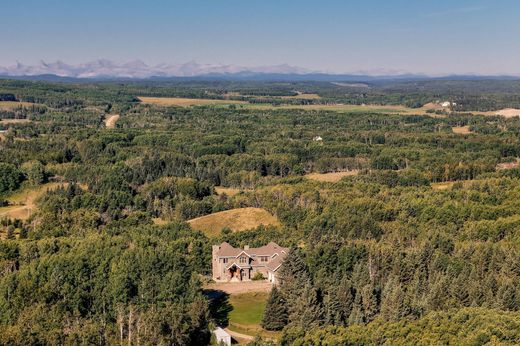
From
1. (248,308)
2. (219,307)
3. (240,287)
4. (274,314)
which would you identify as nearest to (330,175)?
(240,287)

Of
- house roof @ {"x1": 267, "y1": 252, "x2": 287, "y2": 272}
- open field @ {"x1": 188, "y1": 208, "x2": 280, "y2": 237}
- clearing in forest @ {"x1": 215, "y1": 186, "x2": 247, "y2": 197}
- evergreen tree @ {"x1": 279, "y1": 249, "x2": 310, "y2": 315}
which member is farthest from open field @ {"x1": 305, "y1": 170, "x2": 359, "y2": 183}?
evergreen tree @ {"x1": 279, "y1": 249, "x2": 310, "y2": 315}

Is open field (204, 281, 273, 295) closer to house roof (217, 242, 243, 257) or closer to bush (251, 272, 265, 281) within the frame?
bush (251, 272, 265, 281)

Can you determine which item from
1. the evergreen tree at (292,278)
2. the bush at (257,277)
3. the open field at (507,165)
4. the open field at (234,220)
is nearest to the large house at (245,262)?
the bush at (257,277)

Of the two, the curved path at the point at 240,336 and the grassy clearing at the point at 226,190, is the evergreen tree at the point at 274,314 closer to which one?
the curved path at the point at 240,336

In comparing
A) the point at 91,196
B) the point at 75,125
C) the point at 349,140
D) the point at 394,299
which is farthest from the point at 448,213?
the point at 75,125

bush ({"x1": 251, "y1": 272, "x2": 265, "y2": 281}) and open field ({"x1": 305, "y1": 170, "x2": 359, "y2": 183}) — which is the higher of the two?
bush ({"x1": 251, "y1": 272, "x2": 265, "y2": 281})
